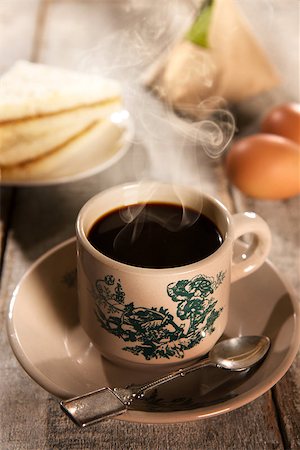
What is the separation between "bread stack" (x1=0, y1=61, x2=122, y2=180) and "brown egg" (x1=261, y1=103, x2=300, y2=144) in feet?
1.17

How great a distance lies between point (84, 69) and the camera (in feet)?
5.73

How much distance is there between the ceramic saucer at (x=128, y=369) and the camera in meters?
0.76

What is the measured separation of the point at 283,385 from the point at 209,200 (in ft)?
0.92

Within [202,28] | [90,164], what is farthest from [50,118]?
[202,28]

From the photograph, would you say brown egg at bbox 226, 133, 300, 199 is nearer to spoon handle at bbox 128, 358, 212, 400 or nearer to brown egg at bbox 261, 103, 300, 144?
brown egg at bbox 261, 103, 300, 144

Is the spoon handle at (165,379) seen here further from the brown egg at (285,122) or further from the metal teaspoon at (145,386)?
the brown egg at (285,122)

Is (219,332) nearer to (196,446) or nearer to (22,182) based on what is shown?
(196,446)

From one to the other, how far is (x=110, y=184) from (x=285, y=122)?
16.9 inches

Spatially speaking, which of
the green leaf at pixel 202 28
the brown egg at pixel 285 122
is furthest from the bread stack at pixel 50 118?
the brown egg at pixel 285 122

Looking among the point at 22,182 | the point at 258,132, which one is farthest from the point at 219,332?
the point at 258,132

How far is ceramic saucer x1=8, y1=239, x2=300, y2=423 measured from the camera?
76 centimetres

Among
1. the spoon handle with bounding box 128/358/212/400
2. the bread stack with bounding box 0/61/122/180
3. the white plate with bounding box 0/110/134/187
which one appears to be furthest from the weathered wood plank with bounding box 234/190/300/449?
the bread stack with bounding box 0/61/122/180

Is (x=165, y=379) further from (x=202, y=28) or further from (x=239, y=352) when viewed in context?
(x=202, y=28)

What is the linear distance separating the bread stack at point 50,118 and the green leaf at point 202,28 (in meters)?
0.24
